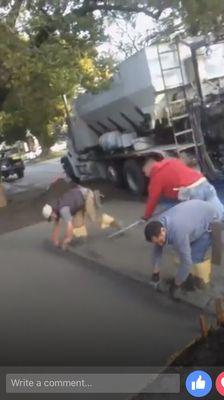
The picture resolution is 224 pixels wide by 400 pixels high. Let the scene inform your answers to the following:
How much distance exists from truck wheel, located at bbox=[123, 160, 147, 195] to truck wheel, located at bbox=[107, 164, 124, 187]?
0.63 metres

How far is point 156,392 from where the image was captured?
3340 mm

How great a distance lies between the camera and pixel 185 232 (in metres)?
4.93

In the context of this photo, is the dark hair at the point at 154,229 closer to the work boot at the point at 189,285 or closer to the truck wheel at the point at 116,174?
the work boot at the point at 189,285

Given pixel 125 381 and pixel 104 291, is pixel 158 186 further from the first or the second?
pixel 125 381

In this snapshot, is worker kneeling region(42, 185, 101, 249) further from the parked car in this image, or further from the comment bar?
the parked car

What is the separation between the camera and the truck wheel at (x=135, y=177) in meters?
12.6

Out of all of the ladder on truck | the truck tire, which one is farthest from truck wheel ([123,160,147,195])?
the truck tire

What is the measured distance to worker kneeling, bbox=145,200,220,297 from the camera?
4914 millimetres

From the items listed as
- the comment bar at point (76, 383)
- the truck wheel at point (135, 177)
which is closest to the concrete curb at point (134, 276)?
the comment bar at point (76, 383)

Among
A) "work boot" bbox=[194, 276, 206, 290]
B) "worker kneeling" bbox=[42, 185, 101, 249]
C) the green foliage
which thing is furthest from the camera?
the green foliage

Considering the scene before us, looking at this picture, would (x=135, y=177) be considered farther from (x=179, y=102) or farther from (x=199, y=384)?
(x=199, y=384)

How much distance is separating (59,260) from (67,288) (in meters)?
1.37

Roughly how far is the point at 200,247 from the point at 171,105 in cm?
660

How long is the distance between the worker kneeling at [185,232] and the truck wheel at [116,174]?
8.76 metres
